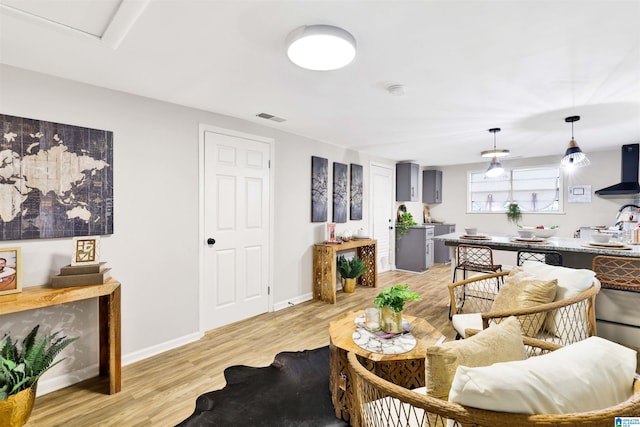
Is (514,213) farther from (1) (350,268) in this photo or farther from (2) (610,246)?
(1) (350,268)

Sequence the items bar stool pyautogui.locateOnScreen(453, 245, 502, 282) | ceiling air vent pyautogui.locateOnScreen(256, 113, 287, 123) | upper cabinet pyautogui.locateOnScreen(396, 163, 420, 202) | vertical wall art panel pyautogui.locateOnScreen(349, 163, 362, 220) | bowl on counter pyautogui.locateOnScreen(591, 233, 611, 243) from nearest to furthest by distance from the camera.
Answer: bowl on counter pyautogui.locateOnScreen(591, 233, 611, 243), ceiling air vent pyautogui.locateOnScreen(256, 113, 287, 123), bar stool pyautogui.locateOnScreen(453, 245, 502, 282), vertical wall art panel pyautogui.locateOnScreen(349, 163, 362, 220), upper cabinet pyautogui.locateOnScreen(396, 163, 420, 202)

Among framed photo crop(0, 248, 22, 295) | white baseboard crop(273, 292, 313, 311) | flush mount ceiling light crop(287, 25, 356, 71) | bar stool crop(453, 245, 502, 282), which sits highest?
flush mount ceiling light crop(287, 25, 356, 71)

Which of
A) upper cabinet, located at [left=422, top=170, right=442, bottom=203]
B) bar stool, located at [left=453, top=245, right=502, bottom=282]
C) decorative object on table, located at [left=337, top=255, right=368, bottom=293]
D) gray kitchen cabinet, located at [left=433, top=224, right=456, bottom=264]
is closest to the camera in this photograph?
bar stool, located at [left=453, top=245, right=502, bottom=282]

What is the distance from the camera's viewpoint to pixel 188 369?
2.50m

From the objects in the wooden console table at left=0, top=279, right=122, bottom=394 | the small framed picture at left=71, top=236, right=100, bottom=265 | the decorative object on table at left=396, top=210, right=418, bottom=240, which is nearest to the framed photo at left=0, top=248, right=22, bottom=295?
the wooden console table at left=0, top=279, right=122, bottom=394

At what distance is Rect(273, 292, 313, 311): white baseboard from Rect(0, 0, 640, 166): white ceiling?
7.52 ft

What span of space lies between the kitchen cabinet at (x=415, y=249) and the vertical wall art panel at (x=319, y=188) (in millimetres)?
2452

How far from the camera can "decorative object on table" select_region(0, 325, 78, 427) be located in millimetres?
1634

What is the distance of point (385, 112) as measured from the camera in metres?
3.19

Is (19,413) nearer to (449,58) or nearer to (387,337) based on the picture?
(387,337)

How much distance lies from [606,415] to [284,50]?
2168 millimetres

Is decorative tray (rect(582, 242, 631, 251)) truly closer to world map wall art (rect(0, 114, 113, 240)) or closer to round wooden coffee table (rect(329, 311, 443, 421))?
round wooden coffee table (rect(329, 311, 443, 421))

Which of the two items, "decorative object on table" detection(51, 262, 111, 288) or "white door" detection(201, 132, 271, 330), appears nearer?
"decorative object on table" detection(51, 262, 111, 288)

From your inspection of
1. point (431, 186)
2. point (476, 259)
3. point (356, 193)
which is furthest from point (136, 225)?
point (431, 186)
